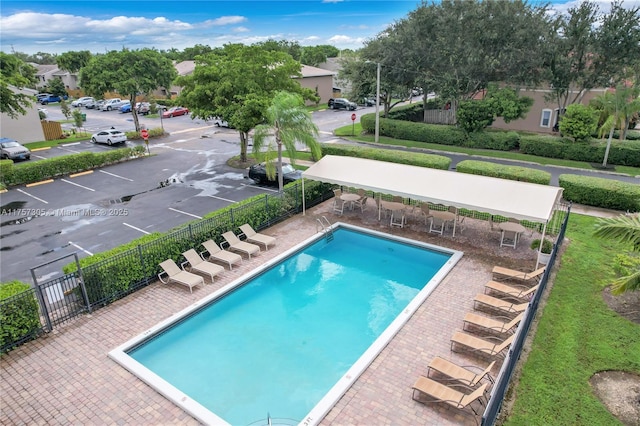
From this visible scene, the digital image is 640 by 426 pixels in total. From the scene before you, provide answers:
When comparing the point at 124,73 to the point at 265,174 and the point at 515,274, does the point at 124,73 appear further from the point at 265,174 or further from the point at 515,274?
the point at 515,274

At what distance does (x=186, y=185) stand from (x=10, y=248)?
9.38m

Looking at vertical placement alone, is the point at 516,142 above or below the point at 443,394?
above

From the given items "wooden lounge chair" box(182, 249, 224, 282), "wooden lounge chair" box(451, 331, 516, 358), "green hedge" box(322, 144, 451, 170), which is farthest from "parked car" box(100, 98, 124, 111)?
"wooden lounge chair" box(451, 331, 516, 358)

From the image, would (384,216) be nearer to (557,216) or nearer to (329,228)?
(329,228)

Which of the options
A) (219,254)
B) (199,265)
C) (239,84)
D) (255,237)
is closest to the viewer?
(199,265)

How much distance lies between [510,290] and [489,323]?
200 centimetres

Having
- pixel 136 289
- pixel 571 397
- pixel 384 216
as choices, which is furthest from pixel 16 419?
pixel 384 216

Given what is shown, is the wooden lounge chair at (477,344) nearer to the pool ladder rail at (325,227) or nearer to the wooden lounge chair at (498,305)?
the wooden lounge chair at (498,305)

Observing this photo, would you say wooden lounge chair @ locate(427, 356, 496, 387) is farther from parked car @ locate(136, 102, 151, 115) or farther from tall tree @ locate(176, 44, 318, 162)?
parked car @ locate(136, 102, 151, 115)

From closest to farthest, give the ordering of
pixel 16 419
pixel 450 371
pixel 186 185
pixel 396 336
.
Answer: pixel 16 419
pixel 450 371
pixel 396 336
pixel 186 185

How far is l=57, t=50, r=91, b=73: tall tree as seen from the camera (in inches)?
2933

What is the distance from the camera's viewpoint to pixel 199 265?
13586mm

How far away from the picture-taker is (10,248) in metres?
16.1

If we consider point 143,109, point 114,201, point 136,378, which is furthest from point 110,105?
point 136,378
